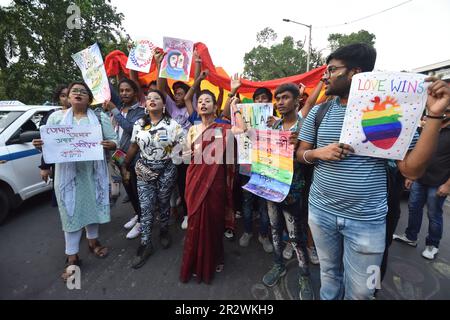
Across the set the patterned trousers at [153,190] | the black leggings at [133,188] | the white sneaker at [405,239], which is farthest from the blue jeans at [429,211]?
the black leggings at [133,188]

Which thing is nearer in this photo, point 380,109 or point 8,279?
point 380,109

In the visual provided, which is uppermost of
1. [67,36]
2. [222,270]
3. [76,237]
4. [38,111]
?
[67,36]

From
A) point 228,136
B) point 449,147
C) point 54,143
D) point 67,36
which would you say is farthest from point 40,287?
point 67,36

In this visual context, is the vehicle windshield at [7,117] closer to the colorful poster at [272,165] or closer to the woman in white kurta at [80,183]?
the woman in white kurta at [80,183]

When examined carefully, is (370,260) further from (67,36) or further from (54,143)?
(67,36)

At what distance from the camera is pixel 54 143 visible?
2.11 metres

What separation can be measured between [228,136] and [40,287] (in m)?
2.49

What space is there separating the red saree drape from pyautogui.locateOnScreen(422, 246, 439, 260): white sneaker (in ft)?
8.52

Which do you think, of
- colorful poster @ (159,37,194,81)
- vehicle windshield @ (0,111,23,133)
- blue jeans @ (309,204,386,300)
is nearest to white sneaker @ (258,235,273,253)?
blue jeans @ (309,204,386,300)

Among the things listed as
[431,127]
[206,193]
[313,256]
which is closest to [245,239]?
[313,256]

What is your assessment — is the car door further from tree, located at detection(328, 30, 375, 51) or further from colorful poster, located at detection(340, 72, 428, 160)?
tree, located at detection(328, 30, 375, 51)

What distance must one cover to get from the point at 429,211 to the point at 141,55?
433cm

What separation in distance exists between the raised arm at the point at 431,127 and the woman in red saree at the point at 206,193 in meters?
1.27

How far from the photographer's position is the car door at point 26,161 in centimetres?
340
